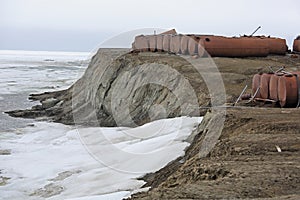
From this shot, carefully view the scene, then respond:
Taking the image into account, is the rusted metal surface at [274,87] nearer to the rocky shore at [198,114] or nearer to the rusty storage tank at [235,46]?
the rocky shore at [198,114]

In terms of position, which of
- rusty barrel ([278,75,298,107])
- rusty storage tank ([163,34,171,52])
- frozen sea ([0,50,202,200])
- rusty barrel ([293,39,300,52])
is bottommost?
frozen sea ([0,50,202,200])

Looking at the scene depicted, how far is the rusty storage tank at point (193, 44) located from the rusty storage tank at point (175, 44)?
0.89 meters

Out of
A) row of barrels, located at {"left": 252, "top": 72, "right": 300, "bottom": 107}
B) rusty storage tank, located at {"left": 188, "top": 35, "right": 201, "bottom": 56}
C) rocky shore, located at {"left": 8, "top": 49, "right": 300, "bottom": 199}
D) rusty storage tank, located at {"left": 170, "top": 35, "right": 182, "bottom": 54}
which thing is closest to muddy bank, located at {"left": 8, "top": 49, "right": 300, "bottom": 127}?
rocky shore, located at {"left": 8, "top": 49, "right": 300, "bottom": 199}

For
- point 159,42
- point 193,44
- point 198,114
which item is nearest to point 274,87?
point 198,114

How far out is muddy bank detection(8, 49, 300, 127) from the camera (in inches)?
513

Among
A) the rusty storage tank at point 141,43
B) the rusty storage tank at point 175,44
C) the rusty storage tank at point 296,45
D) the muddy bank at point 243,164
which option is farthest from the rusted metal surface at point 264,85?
the rusty storage tank at point 296,45

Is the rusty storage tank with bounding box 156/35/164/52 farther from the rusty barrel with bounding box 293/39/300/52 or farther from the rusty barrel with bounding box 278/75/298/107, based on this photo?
the rusty barrel with bounding box 278/75/298/107

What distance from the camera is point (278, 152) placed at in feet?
18.4

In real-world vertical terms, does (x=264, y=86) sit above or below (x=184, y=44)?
below

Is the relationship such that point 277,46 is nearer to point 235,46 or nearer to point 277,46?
point 277,46

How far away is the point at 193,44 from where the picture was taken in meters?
18.6

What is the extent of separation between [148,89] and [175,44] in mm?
5052

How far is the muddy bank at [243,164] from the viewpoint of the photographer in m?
4.18

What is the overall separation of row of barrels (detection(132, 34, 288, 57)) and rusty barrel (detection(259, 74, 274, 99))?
8.77m
